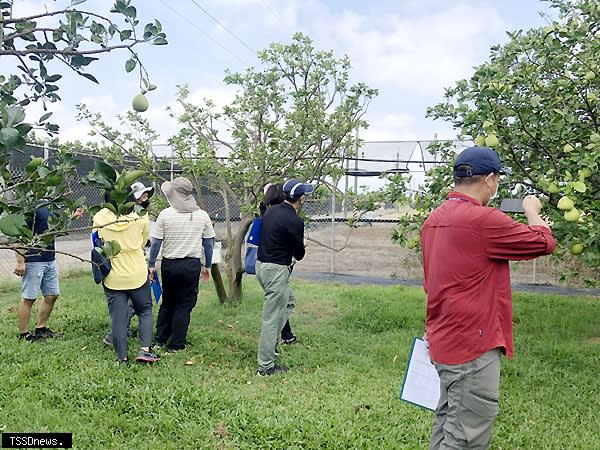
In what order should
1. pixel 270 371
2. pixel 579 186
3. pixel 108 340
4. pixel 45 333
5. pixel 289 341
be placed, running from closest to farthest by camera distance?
pixel 579 186
pixel 270 371
pixel 108 340
pixel 45 333
pixel 289 341

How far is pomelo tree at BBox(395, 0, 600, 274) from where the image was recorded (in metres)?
3.61

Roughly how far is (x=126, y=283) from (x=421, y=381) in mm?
→ 2527

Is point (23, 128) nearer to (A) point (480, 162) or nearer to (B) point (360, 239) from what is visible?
(A) point (480, 162)

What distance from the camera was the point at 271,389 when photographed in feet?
13.9

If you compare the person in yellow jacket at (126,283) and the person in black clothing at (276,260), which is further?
the person in black clothing at (276,260)

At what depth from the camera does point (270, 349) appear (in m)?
4.64

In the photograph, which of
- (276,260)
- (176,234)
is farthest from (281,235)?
(176,234)

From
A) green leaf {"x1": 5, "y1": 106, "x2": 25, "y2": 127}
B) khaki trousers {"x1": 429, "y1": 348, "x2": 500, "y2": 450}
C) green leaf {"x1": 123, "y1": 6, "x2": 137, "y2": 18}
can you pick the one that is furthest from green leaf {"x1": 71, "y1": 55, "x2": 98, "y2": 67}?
khaki trousers {"x1": 429, "y1": 348, "x2": 500, "y2": 450}

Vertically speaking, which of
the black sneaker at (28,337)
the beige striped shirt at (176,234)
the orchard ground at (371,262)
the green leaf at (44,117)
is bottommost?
the black sneaker at (28,337)

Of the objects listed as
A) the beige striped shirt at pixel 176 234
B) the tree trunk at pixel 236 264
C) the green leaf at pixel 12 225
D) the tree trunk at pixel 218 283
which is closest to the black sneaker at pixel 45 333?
the beige striped shirt at pixel 176 234

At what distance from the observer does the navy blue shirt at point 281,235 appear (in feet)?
15.4

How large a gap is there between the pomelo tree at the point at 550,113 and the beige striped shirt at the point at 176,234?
195 centimetres

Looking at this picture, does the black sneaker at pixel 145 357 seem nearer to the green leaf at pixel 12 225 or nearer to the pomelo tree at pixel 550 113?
the pomelo tree at pixel 550 113

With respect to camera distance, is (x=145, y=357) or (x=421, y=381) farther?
(x=145, y=357)
